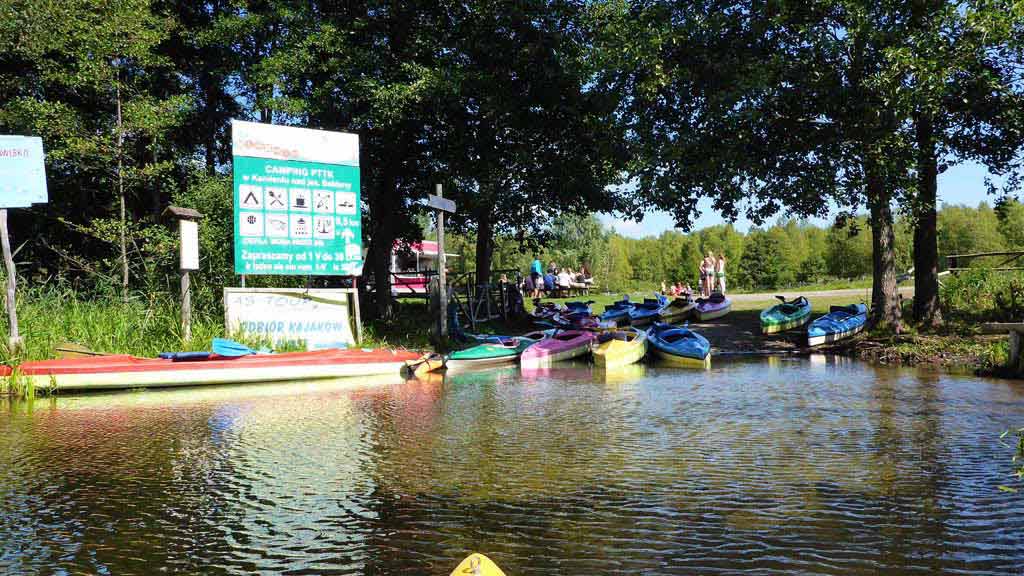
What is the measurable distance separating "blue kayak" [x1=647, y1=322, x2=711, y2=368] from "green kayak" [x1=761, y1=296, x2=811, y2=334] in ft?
14.9

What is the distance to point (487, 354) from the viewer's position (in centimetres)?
1662

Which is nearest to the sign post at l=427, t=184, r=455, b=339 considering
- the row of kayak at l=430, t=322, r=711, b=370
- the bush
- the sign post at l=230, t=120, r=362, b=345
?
the row of kayak at l=430, t=322, r=711, b=370

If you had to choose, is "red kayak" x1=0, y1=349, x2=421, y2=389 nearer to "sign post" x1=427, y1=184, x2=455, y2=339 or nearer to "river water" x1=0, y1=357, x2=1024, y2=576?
"river water" x1=0, y1=357, x2=1024, y2=576

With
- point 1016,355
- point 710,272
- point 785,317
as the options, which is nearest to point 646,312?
point 785,317

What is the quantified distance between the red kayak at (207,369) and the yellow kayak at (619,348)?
4177mm

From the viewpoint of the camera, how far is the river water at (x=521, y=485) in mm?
4793

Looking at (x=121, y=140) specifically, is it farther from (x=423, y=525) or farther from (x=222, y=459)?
(x=423, y=525)

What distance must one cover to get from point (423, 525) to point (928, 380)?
434 inches

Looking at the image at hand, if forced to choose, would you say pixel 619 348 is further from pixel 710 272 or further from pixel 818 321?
pixel 710 272

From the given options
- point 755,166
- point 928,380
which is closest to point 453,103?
point 755,166

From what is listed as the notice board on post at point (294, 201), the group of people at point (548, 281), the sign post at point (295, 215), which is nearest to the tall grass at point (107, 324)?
the sign post at point (295, 215)

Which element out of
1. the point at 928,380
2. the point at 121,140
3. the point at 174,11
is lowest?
the point at 928,380

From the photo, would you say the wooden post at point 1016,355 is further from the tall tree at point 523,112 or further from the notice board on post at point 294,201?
the notice board on post at point 294,201

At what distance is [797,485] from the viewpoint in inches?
249
